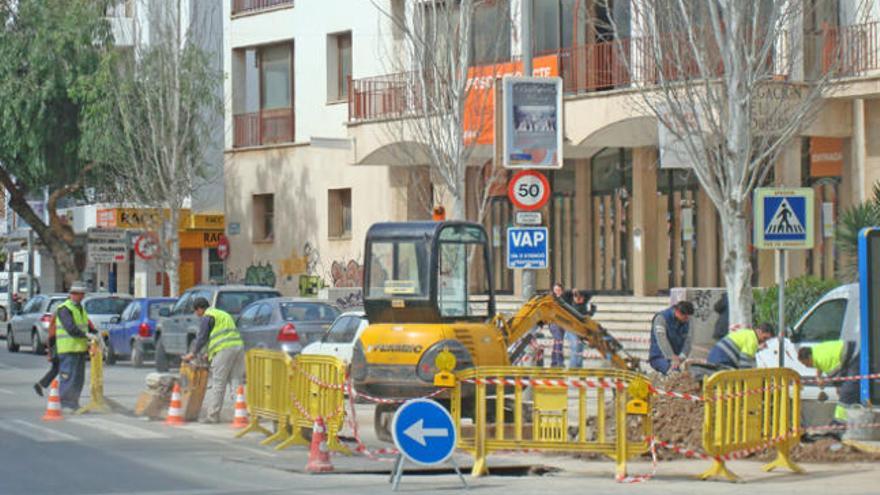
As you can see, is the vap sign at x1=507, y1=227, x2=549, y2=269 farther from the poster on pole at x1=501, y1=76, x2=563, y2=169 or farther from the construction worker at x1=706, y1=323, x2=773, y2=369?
the construction worker at x1=706, y1=323, x2=773, y2=369

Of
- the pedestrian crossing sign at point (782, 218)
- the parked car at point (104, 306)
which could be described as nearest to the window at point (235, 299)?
the parked car at point (104, 306)

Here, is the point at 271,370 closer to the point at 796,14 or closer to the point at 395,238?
the point at 395,238

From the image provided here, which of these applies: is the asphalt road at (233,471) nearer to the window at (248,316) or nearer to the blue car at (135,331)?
the window at (248,316)

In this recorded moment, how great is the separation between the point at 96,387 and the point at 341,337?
3.73 metres

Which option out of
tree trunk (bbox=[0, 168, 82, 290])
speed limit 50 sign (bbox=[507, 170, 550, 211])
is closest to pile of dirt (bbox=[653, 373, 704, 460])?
speed limit 50 sign (bbox=[507, 170, 550, 211])

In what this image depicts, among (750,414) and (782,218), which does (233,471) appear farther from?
(782,218)

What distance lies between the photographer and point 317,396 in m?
17.1

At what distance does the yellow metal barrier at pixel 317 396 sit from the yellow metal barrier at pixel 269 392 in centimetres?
17

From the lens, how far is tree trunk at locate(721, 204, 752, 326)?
22.2 meters

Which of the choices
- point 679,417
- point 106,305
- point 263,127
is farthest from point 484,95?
point 679,417

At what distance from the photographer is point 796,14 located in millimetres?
23859

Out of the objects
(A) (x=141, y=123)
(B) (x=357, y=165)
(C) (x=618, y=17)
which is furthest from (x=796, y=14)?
(A) (x=141, y=123)

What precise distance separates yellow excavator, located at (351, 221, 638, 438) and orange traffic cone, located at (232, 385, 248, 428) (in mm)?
1728

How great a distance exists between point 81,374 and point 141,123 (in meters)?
22.8
